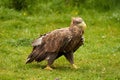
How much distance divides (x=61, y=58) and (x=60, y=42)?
5.55ft

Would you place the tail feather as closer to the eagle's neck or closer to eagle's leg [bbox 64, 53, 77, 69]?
eagle's leg [bbox 64, 53, 77, 69]

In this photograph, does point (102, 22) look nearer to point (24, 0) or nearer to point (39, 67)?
point (24, 0)

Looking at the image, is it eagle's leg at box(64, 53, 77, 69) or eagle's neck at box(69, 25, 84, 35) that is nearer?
eagle's neck at box(69, 25, 84, 35)

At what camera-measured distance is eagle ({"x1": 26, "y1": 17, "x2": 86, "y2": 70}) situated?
986 cm

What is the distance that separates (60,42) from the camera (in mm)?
9883

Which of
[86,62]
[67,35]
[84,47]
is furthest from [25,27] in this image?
[67,35]

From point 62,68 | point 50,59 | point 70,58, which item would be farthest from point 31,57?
point 70,58

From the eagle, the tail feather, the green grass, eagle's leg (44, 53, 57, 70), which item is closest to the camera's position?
the green grass

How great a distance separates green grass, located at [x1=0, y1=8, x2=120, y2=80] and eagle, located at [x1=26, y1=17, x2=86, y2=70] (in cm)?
27

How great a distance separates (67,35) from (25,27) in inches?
230

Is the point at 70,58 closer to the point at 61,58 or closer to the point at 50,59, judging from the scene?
the point at 50,59

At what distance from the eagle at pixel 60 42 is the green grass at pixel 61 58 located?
0.27 meters

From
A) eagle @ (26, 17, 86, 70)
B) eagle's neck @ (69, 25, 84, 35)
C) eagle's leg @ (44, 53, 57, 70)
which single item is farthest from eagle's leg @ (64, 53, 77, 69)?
eagle's neck @ (69, 25, 84, 35)

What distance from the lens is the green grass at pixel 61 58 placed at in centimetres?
949
